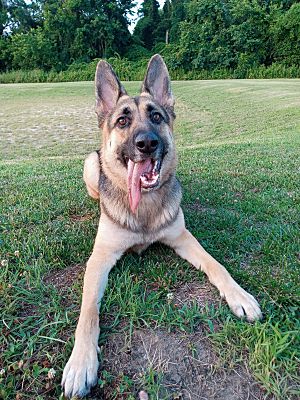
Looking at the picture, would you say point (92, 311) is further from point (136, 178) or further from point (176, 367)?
point (136, 178)

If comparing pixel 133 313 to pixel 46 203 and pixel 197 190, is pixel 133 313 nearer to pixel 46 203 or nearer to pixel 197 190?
pixel 46 203

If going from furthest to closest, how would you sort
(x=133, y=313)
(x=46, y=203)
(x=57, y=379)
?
(x=46, y=203), (x=133, y=313), (x=57, y=379)

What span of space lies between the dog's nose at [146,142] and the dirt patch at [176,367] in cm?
135

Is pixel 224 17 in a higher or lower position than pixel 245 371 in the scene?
higher

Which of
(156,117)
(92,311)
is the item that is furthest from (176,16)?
(92,311)

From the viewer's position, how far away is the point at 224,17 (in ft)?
122

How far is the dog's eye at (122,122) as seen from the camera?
2.95 metres

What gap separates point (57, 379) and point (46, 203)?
2.40 m

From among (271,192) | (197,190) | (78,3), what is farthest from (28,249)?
(78,3)

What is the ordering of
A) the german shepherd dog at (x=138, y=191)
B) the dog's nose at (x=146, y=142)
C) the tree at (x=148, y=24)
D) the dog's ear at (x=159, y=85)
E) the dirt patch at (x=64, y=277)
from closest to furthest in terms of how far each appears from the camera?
the german shepherd dog at (x=138, y=191)
the dirt patch at (x=64, y=277)
the dog's nose at (x=146, y=142)
the dog's ear at (x=159, y=85)
the tree at (x=148, y=24)

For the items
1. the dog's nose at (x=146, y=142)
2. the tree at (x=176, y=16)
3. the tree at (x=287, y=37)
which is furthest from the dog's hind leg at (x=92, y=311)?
the tree at (x=176, y=16)

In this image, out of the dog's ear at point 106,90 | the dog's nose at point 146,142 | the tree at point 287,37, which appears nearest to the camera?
the dog's nose at point 146,142

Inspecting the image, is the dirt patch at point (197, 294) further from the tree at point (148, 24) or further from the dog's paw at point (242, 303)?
the tree at point (148, 24)

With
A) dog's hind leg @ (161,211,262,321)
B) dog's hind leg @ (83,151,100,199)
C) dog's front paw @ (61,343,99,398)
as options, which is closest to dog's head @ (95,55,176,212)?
dog's hind leg @ (161,211,262,321)
